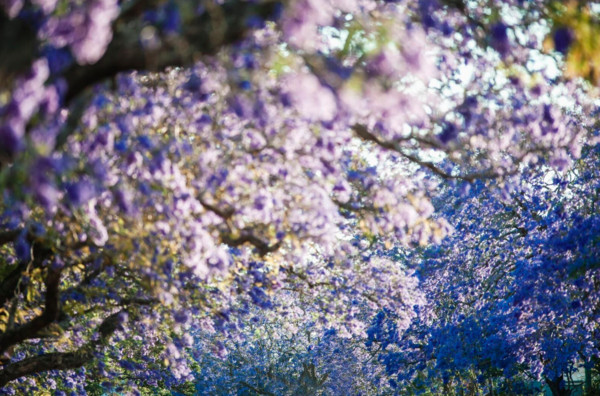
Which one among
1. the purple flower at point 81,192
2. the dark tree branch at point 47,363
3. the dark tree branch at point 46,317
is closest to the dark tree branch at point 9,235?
the dark tree branch at point 46,317

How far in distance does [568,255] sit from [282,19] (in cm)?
1243

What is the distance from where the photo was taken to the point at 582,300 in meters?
16.5

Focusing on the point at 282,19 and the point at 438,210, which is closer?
the point at 282,19

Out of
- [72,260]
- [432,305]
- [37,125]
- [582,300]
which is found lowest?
[432,305]

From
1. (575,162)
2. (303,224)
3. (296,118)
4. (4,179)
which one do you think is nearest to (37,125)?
(4,179)

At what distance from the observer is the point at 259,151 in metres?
8.84

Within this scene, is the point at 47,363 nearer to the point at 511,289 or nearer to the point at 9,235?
the point at 9,235

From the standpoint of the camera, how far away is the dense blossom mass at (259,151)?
4973 millimetres

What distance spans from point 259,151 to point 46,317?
440 cm

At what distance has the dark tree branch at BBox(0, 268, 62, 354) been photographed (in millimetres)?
10500

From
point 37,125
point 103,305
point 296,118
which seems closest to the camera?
point 37,125

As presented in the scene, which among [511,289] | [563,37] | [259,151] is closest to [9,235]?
[259,151]

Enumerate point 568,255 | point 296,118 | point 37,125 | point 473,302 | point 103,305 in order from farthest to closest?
1. point 473,302
2. point 568,255
3. point 103,305
4. point 296,118
5. point 37,125

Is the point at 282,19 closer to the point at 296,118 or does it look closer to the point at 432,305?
the point at 296,118
